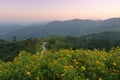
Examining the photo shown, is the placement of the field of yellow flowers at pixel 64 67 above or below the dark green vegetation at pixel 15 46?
above

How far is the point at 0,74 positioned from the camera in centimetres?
575

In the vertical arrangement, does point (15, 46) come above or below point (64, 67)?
below

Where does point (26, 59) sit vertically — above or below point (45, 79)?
above

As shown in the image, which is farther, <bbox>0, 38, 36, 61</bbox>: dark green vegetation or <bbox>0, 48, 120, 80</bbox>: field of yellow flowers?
<bbox>0, 38, 36, 61</bbox>: dark green vegetation

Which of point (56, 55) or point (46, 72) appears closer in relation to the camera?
point (46, 72)

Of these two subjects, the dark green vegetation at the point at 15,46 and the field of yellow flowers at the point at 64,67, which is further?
the dark green vegetation at the point at 15,46

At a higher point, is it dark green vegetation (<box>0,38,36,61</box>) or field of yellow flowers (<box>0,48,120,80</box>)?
field of yellow flowers (<box>0,48,120,80</box>)

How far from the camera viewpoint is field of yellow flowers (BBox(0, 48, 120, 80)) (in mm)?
5779

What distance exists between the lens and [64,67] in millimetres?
5699

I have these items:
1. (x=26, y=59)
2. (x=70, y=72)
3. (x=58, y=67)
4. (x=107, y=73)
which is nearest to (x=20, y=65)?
(x=26, y=59)

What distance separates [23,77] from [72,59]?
173cm

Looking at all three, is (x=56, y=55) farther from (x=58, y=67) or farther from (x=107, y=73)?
(x=107, y=73)

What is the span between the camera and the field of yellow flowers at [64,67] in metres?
5.78

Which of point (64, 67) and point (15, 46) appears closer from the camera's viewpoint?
point (64, 67)
